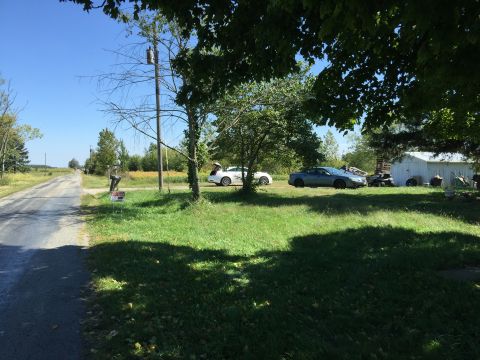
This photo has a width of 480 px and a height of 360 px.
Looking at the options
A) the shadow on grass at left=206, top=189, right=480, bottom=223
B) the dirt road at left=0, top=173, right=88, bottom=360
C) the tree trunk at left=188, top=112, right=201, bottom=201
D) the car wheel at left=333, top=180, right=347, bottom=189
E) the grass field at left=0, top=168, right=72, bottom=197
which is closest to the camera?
the dirt road at left=0, top=173, right=88, bottom=360

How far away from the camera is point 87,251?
29.5 feet

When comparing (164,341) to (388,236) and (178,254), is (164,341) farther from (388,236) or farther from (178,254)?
(388,236)

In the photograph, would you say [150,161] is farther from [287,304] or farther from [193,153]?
[287,304]

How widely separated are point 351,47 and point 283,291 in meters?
3.34

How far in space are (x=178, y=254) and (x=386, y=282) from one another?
3.91m

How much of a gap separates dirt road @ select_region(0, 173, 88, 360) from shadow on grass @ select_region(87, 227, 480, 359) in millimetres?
322

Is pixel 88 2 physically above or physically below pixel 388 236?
above

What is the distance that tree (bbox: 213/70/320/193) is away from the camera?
15930 millimetres

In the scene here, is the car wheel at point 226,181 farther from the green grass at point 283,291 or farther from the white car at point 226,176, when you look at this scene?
the green grass at point 283,291

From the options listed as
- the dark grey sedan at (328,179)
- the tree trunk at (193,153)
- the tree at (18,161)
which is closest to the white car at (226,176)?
the dark grey sedan at (328,179)

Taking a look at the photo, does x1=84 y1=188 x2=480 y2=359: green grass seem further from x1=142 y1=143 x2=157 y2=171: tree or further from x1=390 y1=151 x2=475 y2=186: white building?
x1=142 y1=143 x2=157 y2=171: tree

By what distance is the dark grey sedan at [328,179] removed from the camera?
26.6m

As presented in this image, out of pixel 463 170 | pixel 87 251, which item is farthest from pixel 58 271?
pixel 463 170

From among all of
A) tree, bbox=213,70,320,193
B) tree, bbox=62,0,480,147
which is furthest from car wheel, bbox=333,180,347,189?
tree, bbox=62,0,480,147
